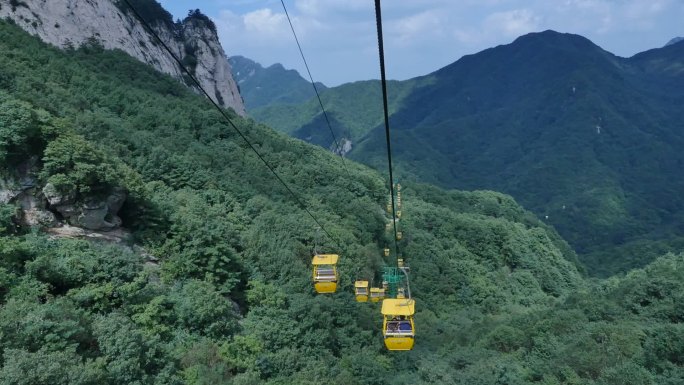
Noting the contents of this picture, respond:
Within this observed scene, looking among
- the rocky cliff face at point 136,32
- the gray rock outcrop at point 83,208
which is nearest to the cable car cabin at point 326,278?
the gray rock outcrop at point 83,208

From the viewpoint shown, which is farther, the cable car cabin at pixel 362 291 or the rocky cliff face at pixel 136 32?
the rocky cliff face at pixel 136 32

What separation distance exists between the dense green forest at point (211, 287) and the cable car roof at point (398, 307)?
18.6 ft

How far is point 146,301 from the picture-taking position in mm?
19422

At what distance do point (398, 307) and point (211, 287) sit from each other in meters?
9.18

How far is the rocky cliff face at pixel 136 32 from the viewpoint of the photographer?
54.3m

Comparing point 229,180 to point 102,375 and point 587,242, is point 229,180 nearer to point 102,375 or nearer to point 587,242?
point 102,375

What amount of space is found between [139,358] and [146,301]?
3778 millimetres

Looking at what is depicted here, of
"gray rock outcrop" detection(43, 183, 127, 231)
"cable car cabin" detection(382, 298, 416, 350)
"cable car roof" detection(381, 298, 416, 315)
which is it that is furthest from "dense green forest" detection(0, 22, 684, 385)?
"cable car roof" detection(381, 298, 416, 315)

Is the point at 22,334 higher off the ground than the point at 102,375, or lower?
higher

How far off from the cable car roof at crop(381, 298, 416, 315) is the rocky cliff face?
5152 centimetres

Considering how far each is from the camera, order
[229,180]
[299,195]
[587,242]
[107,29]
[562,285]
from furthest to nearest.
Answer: [587,242], [562,285], [107,29], [299,195], [229,180]

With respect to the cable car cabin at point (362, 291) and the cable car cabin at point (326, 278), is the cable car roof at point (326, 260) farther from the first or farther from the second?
the cable car cabin at point (362, 291)

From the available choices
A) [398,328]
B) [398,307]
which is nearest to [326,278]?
[398,328]

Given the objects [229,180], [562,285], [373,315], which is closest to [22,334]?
[373,315]
